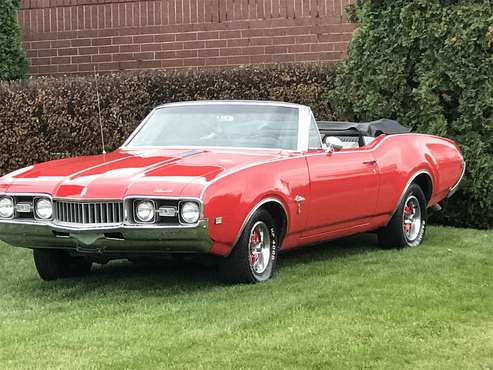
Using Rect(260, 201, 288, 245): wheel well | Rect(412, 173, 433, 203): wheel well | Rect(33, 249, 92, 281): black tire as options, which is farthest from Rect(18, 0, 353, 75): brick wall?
Rect(33, 249, 92, 281): black tire

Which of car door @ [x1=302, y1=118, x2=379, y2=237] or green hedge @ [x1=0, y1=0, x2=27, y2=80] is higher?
green hedge @ [x1=0, y1=0, x2=27, y2=80]

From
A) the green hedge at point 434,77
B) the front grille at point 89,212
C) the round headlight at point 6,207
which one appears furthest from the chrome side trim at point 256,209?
the green hedge at point 434,77

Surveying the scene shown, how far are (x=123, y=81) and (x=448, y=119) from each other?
412 cm

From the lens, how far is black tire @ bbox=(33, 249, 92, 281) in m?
7.52

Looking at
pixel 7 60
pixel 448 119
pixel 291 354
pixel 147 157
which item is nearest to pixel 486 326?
Answer: pixel 291 354

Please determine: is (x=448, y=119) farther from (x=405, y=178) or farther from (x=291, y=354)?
(x=291, y=354)

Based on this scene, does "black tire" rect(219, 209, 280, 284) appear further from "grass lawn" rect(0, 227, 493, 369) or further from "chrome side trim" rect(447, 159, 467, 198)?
"chrome side trim" rect(447, 159, 467, 198)

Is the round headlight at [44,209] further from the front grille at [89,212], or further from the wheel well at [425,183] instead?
the wheel well at [425,183]

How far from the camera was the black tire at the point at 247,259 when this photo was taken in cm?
679

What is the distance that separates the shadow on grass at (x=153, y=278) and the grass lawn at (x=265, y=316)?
0.5 inches

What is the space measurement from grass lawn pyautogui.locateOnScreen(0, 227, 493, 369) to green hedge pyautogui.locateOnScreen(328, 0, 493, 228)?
2403 mm

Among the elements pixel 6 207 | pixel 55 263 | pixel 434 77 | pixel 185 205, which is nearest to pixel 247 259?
pixel 185 205

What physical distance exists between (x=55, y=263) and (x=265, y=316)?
2400mm

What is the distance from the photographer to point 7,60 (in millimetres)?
13023
